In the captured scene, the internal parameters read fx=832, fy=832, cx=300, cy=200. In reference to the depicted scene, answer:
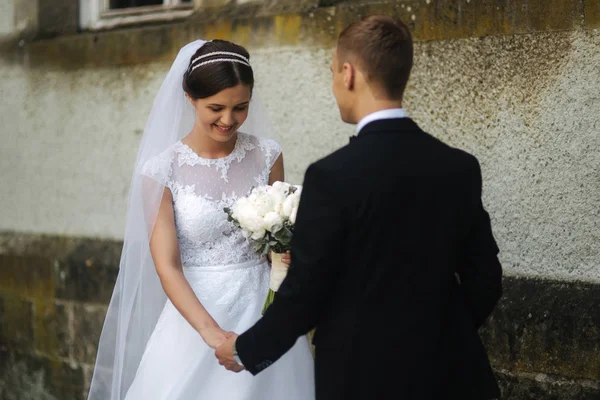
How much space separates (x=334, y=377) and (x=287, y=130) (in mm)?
2720

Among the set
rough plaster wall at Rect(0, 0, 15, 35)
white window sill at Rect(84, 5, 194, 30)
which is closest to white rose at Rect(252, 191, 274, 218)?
white window sill at Rect(84, 5, 194, 30)

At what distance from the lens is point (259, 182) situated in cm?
365

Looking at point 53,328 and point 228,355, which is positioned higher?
point 228,355

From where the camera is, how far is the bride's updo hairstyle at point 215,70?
336 cm

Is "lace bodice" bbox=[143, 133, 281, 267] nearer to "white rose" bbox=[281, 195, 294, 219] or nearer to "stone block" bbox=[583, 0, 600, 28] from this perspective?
"white rose" bbox=[281, 195, 294, 219]

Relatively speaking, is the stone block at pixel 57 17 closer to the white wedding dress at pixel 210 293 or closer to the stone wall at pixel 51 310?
the stone wall at pixel 51 310

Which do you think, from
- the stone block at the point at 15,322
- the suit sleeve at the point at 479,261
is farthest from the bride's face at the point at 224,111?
the stone block at the point at 15,322

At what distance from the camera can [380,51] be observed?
2512 millimetres

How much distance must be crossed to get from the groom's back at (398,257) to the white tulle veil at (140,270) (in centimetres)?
128

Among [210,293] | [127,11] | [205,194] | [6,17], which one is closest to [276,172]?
[205,194]

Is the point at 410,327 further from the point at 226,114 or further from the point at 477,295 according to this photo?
the point at 226,114

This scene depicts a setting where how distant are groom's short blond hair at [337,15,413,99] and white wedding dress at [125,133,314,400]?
1.15 metres

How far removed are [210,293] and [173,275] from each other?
0.76ft

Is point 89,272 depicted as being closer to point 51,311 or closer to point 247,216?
point 51,311
